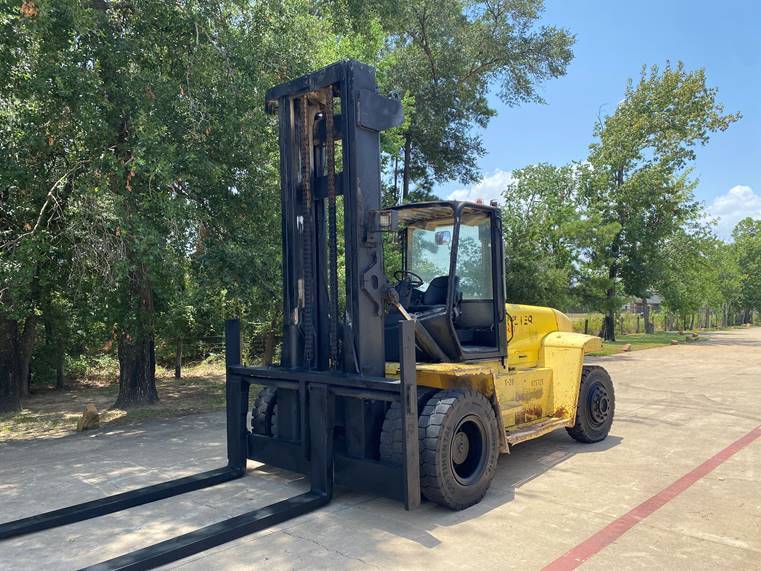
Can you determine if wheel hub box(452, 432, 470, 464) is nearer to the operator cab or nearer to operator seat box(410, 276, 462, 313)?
the operator cab

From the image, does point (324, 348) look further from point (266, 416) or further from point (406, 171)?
point (406, 171)

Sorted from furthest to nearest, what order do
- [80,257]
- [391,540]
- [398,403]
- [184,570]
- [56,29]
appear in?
[80,257] < [56,29] < [398,403] < [391,540] < [184,570]

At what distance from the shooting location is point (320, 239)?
5641mm

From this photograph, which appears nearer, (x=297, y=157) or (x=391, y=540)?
(x=391, y=540)

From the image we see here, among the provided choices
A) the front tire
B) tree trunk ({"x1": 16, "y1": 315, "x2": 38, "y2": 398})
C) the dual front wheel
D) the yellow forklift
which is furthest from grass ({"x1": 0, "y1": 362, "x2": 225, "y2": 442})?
the dual front wheel

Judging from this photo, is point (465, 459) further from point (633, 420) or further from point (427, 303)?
point (633, 420)

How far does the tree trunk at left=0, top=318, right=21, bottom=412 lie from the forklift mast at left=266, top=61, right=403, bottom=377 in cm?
837

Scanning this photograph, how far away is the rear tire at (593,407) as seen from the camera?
7.29 m

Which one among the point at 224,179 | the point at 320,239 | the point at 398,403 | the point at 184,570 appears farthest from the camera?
the point at 224,179

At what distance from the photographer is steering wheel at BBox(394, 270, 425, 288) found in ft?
20.2

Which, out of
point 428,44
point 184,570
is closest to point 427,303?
point 184,570

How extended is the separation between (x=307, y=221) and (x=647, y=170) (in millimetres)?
29892

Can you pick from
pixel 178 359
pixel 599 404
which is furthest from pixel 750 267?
pixel 599 404

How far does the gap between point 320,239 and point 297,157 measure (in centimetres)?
85
